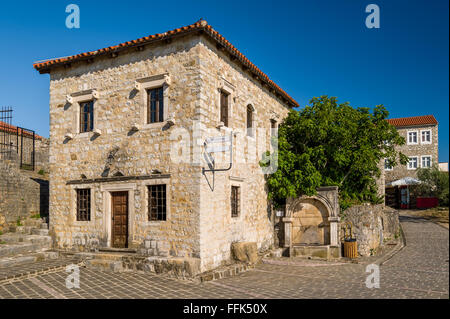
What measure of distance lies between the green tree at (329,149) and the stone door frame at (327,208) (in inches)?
12.0

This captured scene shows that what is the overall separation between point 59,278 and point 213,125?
6132 millimetres

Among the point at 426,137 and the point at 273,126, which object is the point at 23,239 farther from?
the point at 426,137

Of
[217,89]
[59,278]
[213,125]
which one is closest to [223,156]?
[213,125]

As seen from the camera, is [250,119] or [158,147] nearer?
[158,147]

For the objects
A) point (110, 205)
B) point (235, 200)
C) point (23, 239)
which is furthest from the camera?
point (235, 200)

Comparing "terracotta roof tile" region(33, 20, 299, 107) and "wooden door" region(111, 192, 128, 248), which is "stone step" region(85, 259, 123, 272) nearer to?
"wooden door" region(111, 192, 128, 248)

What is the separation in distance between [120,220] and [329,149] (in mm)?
8775

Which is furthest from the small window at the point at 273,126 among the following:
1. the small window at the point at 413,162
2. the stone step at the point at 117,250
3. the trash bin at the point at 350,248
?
the small window at the point at 413,162

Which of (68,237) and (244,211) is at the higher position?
(244,211)

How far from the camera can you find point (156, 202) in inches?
459

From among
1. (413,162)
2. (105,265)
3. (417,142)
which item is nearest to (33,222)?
(105,265)

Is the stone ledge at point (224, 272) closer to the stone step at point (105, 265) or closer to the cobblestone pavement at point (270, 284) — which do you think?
the cobblestone pavement at point (270, 284)
